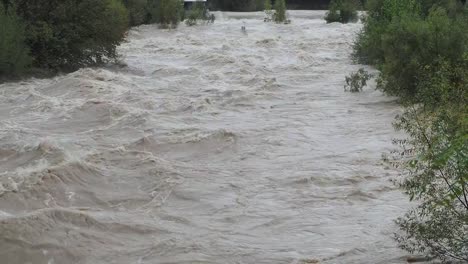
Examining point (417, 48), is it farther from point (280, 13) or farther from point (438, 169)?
point (280, 13)

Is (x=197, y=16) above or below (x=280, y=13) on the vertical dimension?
below

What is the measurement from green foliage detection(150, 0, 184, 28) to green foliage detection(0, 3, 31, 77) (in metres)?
16.8

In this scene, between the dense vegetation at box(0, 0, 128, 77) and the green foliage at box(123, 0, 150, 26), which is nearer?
the dense vegetation at box(0, 0, 128, 77)

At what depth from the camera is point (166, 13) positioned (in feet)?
115

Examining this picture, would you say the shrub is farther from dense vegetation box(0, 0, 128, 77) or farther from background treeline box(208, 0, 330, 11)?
background treeline box(208, 0, 330, 11)

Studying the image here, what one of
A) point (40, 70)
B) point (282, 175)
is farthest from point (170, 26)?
point (282, 175)

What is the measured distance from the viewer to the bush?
776 inches

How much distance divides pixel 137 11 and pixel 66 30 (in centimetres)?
1552

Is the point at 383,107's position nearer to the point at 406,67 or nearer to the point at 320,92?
the point at 406,67

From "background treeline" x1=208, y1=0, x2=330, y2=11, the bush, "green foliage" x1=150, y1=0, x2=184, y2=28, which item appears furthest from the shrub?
"background treeline" x1=208, y1=0, x2=330, y2=11

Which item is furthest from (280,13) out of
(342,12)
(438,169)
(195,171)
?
(438,169)

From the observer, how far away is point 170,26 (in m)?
34.9

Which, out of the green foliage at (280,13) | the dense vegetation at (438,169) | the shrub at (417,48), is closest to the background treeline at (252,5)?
the green foliage at (280,13)

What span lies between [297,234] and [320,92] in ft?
31.1
